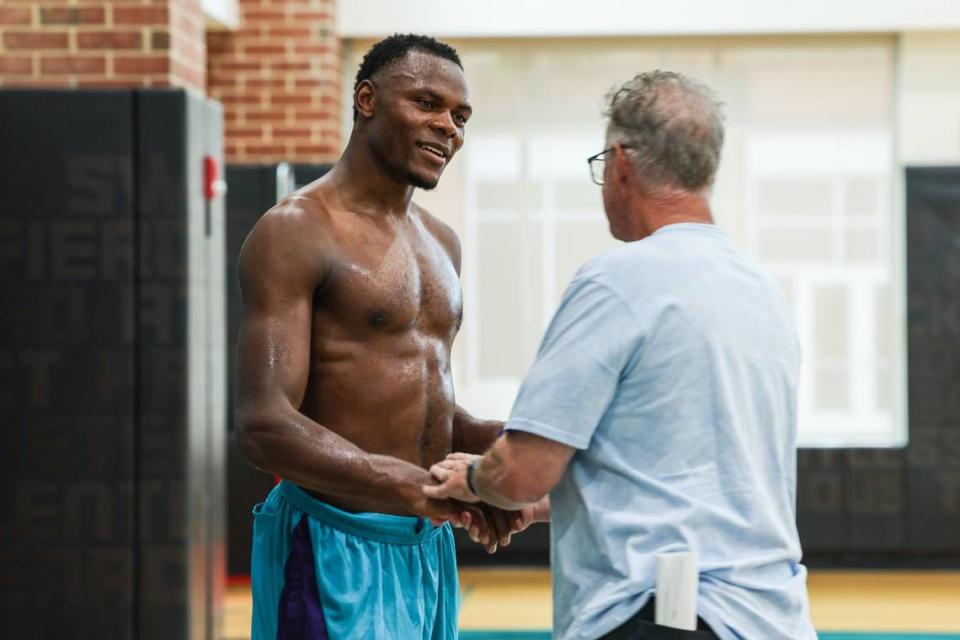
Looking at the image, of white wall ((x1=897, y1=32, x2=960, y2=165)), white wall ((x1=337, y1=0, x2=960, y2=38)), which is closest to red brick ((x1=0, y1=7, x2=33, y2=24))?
white wall ((x1=337, y1=0, x2=960, y2=38))

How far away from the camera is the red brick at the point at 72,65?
4559mm

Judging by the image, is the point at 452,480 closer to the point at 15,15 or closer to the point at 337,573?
the point at 337,573

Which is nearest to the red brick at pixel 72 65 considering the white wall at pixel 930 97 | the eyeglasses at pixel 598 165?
the eyeglasses at pixel 598 165

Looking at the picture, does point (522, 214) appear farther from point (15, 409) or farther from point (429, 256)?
point (429, 256)

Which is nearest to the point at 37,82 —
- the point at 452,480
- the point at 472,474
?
the point at 452,480

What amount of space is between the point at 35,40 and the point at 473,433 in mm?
2593

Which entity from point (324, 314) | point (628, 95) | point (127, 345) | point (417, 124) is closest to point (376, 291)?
point (324, 314)

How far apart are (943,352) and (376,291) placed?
5375mm

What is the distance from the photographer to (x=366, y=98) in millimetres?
2557

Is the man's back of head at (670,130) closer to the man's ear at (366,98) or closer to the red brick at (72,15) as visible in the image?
the man's ear at (366,98)

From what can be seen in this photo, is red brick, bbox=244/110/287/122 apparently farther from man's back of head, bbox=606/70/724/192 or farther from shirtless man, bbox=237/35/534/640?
man's back of head, bbox=606/70/724/192

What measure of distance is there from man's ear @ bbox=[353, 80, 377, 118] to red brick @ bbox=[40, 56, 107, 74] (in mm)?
2251

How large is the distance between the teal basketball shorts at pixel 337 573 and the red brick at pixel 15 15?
8.66 feet

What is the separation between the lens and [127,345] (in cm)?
450
